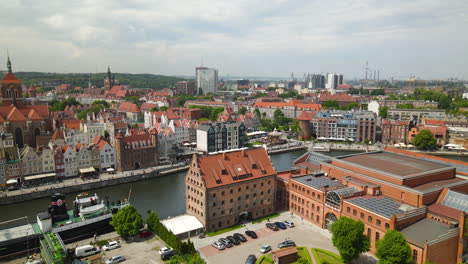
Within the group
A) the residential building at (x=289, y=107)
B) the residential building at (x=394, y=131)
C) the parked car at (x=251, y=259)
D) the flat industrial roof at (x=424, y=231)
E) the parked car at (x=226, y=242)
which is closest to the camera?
the flat industrial roof at (x=424, y=231)

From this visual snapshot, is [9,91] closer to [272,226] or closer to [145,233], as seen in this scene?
[145,233]

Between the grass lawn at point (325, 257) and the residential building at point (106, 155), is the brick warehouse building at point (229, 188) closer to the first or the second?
the grass lawn at point (325, 257)

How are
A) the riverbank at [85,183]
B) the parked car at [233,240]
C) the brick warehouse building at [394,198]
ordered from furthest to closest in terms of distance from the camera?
the riverbank at [85,183] < the parked car at [233,240] < the brick warehouse building at [394,198]

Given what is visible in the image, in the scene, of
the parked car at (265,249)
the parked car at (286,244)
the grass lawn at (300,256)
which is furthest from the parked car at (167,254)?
the parked car at (286,244)

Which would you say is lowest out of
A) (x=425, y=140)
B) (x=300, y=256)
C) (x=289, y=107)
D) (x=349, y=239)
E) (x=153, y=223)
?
(x=300, y=256)

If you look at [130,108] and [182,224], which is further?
[130,108]

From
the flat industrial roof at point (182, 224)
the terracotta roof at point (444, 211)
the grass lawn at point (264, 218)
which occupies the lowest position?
the grass lawn at point (264, 218)

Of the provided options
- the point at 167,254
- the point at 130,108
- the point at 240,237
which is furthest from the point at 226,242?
the point at 130,108
